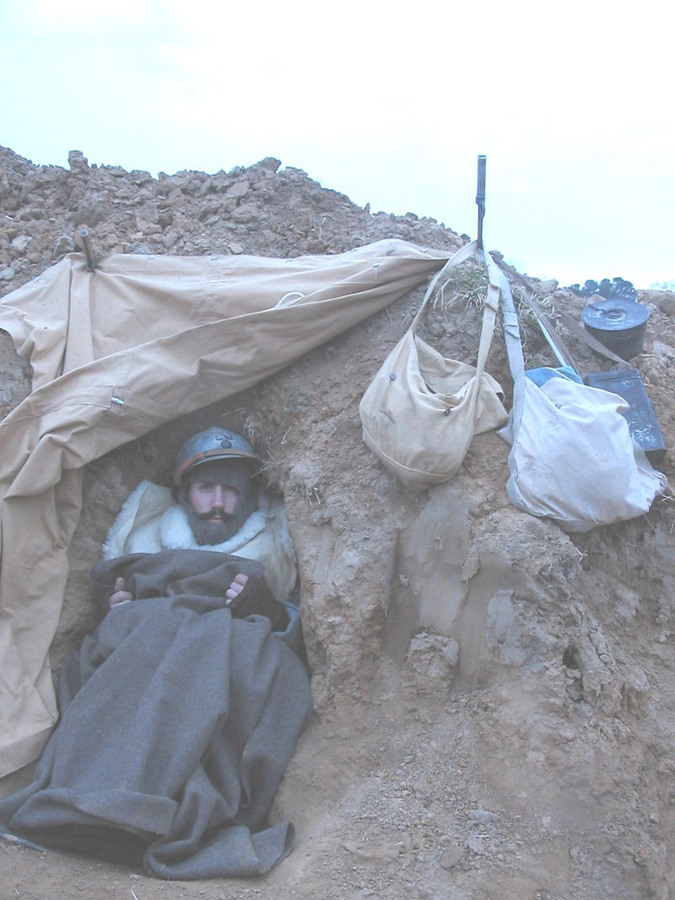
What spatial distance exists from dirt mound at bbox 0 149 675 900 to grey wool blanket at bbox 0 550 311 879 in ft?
0.29

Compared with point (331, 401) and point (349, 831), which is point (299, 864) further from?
point (331, 401)

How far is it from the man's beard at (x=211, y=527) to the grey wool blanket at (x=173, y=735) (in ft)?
0.96

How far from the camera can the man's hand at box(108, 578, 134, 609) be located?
393 centimetres

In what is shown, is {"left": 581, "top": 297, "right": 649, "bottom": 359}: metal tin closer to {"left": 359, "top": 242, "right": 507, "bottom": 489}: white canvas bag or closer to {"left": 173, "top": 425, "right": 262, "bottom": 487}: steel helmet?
{"left": 359, "top": 242, "right": 507, "bottom": 489}: white canvas bag

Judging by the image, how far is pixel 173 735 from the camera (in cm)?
325

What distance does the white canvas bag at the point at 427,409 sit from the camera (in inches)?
134

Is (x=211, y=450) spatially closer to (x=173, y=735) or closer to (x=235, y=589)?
(x=235, y=589)

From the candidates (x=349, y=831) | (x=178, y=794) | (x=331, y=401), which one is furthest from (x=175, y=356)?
(x=349, y=831)

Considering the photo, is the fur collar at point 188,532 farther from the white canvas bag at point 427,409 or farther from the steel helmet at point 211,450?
the white canvas bag at point 427,409

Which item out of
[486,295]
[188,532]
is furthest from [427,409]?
[188,532]

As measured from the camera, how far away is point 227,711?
3.31m

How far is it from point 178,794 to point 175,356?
190 centimetres

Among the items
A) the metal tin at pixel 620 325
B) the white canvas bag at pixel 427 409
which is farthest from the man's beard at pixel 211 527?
the metal tin at pixel 620 325

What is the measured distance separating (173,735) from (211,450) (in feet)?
4.77
